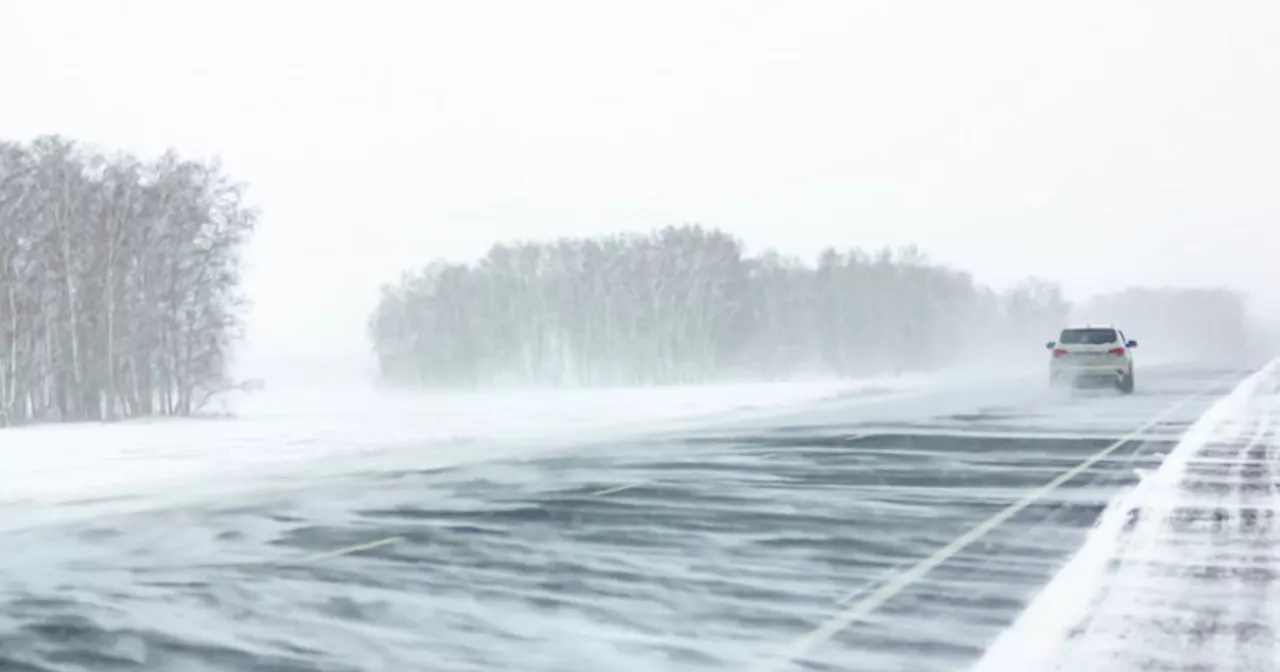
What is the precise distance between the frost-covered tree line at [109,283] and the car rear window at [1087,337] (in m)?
25.8

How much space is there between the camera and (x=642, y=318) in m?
109

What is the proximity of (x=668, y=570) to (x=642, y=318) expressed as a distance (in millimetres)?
97781

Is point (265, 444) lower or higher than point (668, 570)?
higher

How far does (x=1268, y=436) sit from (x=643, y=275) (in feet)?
283

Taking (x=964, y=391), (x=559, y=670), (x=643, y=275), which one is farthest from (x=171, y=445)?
(x=643, y=275)

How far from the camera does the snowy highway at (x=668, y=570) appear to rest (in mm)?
8062

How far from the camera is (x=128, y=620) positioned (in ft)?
30.1

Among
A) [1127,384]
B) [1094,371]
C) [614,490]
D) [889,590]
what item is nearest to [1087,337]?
[1094,371]

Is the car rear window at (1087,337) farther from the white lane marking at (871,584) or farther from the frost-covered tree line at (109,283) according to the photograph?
the white lane marking at (871,584)

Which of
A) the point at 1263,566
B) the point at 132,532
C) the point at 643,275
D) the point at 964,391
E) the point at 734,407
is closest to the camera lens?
the point at 1263,566

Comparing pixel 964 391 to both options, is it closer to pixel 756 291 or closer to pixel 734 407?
pixel 734 407

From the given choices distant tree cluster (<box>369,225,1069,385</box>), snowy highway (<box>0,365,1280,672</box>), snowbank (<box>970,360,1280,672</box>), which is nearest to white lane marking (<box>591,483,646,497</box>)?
snowy highway (<box>0,365,1280,672</box>)

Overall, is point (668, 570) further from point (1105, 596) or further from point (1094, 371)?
point (1094, 371)

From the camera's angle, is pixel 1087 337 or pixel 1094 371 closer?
pixel 1094 371
